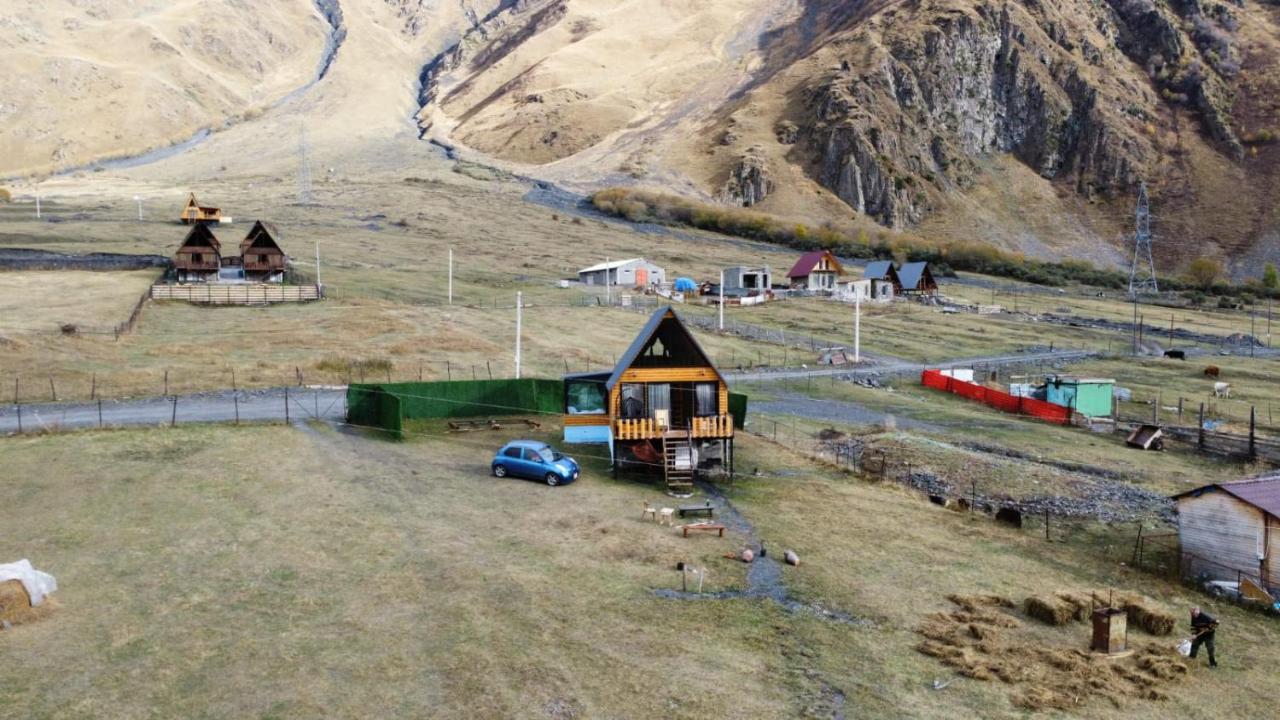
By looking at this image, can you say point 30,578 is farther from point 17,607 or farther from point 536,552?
point 536,552

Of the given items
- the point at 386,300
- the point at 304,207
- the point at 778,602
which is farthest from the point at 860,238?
the point at 778,602

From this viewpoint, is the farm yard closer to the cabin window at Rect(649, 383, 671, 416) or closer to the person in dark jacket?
the person in dark jacket

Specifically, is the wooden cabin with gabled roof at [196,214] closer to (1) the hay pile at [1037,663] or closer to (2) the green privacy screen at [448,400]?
(2) the green privacy screen at [448,400]

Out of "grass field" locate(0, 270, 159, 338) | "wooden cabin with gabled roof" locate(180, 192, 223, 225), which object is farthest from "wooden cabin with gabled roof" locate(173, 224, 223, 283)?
"wooden cabin with gabled roof" locate(180, 192, 223, 225)

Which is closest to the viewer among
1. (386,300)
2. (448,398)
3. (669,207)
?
(448,398)

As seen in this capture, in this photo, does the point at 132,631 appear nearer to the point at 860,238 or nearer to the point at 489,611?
the point at 489,611

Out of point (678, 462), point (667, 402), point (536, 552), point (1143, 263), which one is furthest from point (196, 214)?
point (1143, 263)
